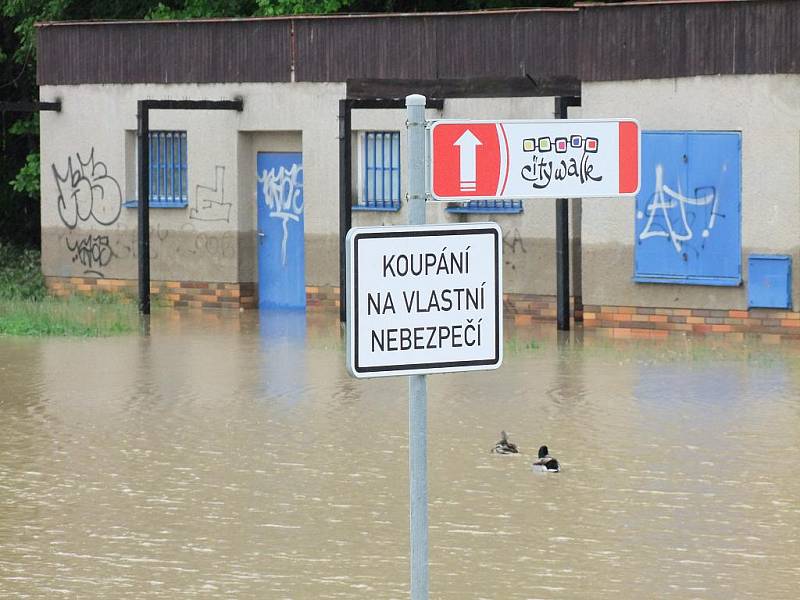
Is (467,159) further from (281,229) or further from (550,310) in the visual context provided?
(281,229)

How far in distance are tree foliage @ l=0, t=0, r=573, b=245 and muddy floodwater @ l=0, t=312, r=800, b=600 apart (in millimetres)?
13097

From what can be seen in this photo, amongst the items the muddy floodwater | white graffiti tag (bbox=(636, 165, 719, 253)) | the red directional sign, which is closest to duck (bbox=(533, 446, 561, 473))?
the muddy floodwater

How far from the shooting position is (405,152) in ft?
79.9

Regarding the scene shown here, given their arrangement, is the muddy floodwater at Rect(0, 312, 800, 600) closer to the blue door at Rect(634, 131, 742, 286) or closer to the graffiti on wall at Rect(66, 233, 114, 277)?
the blue door at Rect(634, 131, 742, 286)

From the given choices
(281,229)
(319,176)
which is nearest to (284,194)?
(281,229)

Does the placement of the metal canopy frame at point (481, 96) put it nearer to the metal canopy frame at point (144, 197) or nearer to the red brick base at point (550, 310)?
the red brick base at point (550, 310)

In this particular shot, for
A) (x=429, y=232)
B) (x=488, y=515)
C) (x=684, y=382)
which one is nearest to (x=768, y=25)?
(x=684, y=382)

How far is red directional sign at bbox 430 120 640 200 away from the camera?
17.6 ft

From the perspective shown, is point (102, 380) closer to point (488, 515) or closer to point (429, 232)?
point (488, 515)

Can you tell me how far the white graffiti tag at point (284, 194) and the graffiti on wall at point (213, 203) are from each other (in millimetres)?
557

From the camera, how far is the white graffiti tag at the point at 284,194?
25.4 meters

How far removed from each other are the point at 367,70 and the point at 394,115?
0.67m

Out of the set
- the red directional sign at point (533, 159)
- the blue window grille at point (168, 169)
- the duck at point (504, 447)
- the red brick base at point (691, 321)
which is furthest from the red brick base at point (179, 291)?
the red directional sign at point (533, 159)

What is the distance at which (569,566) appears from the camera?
924 cm
